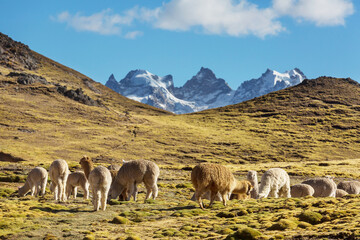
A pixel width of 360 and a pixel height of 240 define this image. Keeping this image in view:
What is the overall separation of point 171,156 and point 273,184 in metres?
86.3

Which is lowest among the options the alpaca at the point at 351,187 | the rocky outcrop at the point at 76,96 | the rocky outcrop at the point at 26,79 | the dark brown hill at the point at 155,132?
the alpaca at the point at 351,187

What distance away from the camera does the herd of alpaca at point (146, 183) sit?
87.9 ft

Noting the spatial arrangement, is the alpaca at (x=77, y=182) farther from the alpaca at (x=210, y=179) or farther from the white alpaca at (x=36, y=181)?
the alpaca at (x=210, y=179)

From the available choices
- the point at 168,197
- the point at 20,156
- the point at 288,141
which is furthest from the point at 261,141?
the point at 168,197

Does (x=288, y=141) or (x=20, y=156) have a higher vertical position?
(x=288, y=141)

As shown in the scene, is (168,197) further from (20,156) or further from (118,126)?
(118,126)

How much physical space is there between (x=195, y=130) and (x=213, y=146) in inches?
929

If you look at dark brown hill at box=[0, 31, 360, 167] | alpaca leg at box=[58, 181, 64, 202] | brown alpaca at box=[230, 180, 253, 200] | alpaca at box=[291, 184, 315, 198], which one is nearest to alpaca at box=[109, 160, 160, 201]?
alpaca leg at box=[58, 181, 64, 202]

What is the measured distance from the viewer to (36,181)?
113 feet

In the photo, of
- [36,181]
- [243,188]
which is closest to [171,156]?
[36,181]

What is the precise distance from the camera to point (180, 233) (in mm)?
20672

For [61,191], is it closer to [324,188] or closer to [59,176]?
[59,176]

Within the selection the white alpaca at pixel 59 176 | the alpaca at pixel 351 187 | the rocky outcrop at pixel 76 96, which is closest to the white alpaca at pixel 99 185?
the white alpaca at pixel 59 176

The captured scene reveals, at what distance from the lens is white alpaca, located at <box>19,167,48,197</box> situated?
3431 cm
